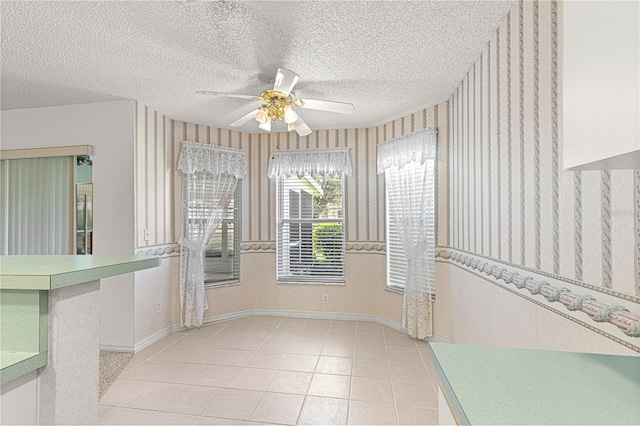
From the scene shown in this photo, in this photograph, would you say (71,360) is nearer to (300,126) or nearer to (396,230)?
(300,126)

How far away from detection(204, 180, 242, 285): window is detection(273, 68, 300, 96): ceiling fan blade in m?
2.17

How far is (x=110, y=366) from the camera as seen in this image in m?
2.88

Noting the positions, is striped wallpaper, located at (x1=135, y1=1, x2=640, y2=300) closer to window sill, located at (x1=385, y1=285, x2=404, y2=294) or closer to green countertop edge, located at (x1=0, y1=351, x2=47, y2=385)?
window sill, located at (x1=385, y1=285, x2=404, y2=294)

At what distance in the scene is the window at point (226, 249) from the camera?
4.19 meters

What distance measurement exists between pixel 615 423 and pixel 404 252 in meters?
3.12

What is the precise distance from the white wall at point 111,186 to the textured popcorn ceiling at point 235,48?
21 cm

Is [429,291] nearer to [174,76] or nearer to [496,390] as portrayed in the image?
[496,390]

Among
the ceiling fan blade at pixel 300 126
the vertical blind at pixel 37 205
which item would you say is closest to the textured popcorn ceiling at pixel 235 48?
the ceiling fan blade at pixel 300 126

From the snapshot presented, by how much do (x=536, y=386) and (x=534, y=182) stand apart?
3.84 feet

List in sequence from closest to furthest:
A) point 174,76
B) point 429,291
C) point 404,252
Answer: point 174,76 < point 429,291 < point 404,252

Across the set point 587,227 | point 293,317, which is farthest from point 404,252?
point 587,227

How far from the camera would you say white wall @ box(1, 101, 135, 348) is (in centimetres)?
322

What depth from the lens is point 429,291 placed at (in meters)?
3.39

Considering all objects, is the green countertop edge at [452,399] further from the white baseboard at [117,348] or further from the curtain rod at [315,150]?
the curtain rod at [315,150]
